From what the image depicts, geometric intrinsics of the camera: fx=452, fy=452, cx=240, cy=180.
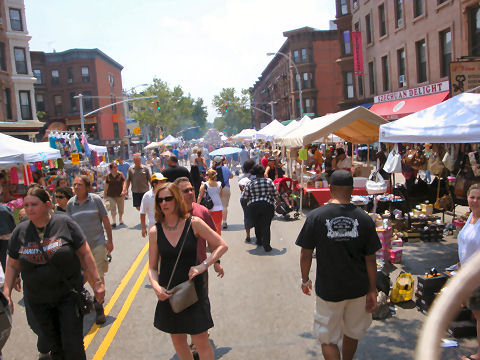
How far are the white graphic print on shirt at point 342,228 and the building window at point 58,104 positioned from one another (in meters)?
57.6

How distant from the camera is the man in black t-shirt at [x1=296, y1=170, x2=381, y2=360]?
3777 millimetres

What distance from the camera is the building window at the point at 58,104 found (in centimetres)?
5597

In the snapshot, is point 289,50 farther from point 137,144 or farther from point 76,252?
point 76,252

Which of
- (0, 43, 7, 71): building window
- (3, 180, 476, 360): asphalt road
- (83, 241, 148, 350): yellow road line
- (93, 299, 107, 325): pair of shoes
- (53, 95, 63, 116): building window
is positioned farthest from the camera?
(53, 95, 63, 116): building window

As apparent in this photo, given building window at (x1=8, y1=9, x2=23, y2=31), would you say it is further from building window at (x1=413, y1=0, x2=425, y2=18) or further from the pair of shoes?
the pair of shoes

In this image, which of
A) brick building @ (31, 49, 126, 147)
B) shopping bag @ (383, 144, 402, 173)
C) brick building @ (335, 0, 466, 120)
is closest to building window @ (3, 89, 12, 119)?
brick building @ (31, 49, 126, 147)

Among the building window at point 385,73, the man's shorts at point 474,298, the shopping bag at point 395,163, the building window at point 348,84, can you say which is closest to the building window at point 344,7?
the building window at point 348,84

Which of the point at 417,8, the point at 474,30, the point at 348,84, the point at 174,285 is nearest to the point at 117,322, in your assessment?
the point at 174,285

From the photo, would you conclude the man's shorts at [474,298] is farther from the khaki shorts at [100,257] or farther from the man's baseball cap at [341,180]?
the khaki shorts at [100,257]

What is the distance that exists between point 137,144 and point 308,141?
235ft

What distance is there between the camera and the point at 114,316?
602cm

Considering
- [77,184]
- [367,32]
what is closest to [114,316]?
[77,184]

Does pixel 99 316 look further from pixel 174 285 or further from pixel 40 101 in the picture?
pixel 40 101

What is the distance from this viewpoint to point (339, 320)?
3836 millimetres
